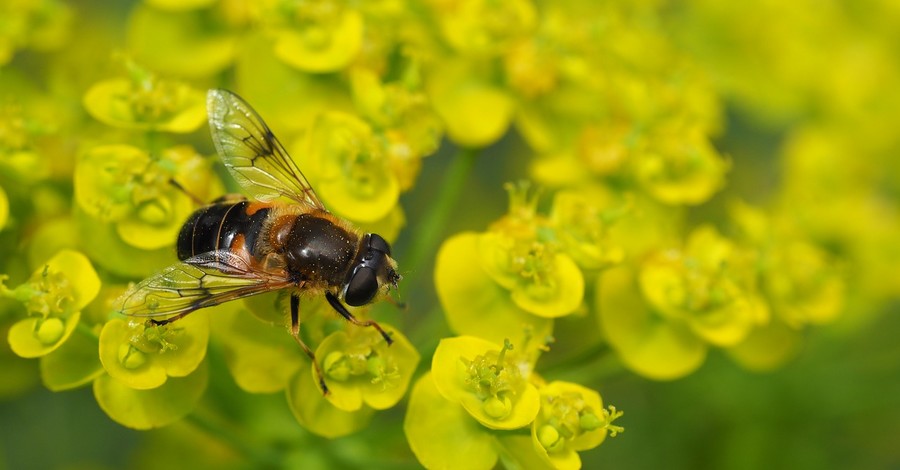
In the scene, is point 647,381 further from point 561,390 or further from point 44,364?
point 44,364

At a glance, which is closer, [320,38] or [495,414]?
[495,414]

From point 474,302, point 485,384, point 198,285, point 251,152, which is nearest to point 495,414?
point 485,384

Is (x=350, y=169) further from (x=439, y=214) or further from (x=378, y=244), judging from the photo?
(x=439, y=214)

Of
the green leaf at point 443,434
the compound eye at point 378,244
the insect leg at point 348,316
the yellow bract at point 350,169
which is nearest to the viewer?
the green leaf at point 443,434

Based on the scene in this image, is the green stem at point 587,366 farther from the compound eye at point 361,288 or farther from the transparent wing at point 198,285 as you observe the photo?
the transparent wing at point 198,285

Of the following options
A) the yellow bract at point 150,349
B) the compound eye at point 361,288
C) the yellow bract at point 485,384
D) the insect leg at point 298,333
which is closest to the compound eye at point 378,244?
the compound eye at point 361,288

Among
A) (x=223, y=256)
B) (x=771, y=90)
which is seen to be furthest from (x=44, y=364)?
(x=771, y=90)
